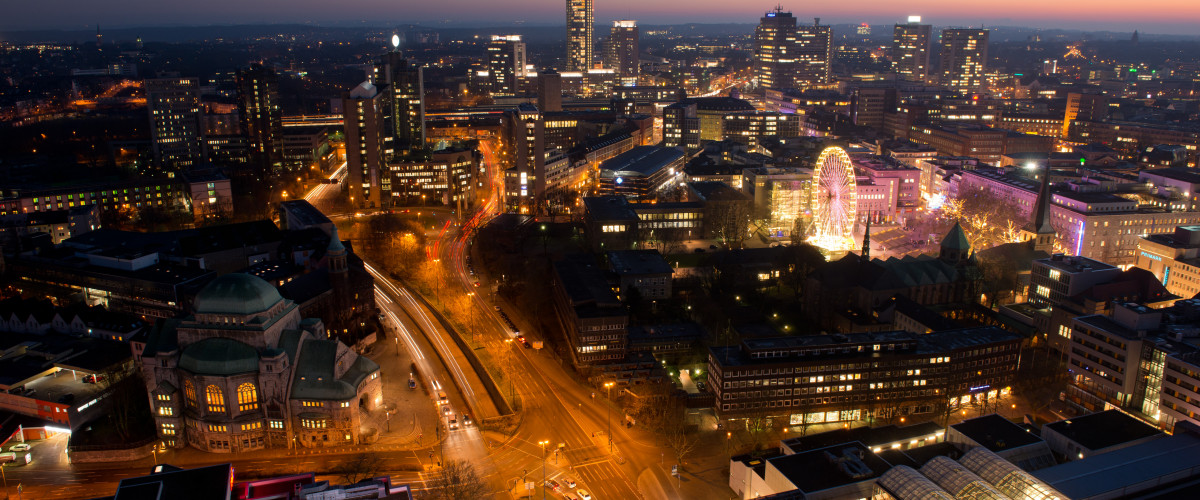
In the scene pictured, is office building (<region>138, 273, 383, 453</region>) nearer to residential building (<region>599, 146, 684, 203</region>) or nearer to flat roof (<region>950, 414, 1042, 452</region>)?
flat roof (<region>950, 414, 1042, 452</region>)

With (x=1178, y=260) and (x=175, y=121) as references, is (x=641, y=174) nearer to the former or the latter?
(x=1178, y=260)

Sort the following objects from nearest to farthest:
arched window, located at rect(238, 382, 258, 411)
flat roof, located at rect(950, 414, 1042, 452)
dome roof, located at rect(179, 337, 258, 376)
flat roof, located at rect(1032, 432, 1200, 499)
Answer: flat roof, located at rect(1032, 432, 1200, 499), flat roof, located at rect(950, 414, 1042, 452), dome roof, located at rect(179, 337, 258, 376), arched window, located at rect(238, 382, 258, 411)

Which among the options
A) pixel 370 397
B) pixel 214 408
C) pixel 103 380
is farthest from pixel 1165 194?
pixel 103 380

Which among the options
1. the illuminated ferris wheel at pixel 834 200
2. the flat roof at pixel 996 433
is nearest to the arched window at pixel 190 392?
→ the flat roof at pixel 996 433

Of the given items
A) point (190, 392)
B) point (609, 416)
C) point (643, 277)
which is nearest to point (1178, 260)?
point (643, 277)

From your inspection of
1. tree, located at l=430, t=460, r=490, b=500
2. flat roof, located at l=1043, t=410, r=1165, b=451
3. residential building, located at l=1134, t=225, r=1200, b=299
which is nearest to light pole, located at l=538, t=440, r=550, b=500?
tree, located at l=430, t=460, r=490, b=500

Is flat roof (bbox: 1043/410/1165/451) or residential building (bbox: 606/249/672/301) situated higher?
residential building (bbox: 606/249/672/301)
